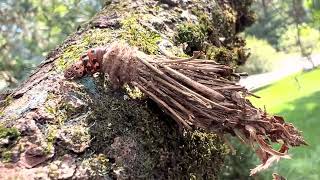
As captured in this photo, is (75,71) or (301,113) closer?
(75,71)

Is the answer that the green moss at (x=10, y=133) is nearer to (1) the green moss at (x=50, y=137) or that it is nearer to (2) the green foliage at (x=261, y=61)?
(1) the green moss at (x=50, y=137)

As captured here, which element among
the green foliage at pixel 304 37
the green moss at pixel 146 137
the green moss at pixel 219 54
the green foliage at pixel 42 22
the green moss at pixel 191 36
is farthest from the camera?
the green foliage at pixel 42 22

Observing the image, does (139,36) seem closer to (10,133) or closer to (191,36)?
(191,36)

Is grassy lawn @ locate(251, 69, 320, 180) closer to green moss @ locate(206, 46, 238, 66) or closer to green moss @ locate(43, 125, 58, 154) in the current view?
green moss @ locate(206, 46, 238, 66)

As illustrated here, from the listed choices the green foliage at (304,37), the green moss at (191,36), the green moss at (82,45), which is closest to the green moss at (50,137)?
the green moss at (82,45)

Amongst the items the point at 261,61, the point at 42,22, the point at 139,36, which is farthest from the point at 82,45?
the point at 261,61

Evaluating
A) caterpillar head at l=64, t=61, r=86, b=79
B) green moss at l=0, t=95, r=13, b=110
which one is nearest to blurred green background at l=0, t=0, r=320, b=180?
green moss at l=0, t=95, r=13, b=110
